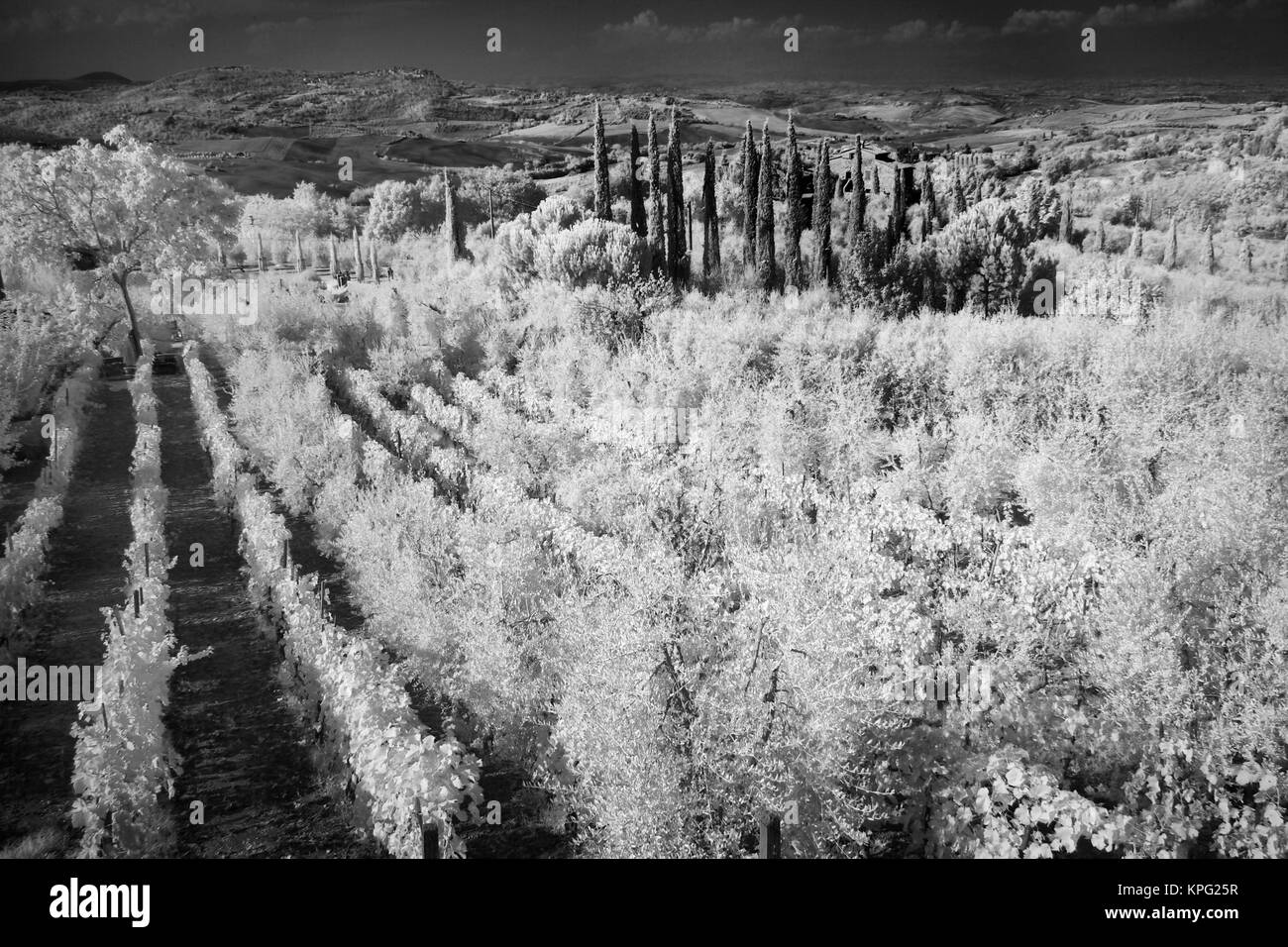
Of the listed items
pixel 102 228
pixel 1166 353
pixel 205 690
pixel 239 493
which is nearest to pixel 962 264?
pixel 1166 353

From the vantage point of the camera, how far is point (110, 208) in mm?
25812

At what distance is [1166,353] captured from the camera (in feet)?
50.7

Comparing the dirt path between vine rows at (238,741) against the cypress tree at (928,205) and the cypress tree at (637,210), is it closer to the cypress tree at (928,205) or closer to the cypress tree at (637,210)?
the cypress tree at (637,210)

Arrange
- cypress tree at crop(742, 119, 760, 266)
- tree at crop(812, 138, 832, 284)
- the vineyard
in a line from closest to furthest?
the vineyard → tree at crop(812, 138, 832, 284) → cypress tree at crop(742, 119, 760, 266)

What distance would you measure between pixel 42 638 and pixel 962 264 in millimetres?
25092

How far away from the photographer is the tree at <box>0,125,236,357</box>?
24.1m

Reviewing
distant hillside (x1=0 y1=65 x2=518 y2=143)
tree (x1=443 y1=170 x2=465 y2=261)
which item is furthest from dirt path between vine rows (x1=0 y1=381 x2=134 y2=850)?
tree (x1=443 y1=170 x2=465 y2=261)

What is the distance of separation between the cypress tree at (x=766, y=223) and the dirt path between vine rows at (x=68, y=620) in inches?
796

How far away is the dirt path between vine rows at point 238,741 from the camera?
9.01 metres

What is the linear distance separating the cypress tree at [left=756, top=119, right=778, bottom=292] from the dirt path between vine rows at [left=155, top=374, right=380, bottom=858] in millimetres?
19419

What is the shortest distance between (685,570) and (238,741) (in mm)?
6822

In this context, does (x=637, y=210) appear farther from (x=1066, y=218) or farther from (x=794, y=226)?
(x=1066, y=218)

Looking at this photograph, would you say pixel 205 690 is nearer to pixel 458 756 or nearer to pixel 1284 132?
pixel 458 756

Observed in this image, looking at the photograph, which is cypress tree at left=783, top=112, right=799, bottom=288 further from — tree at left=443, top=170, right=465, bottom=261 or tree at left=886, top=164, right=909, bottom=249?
tree at left=443, top=170, right=465, bottom=261
